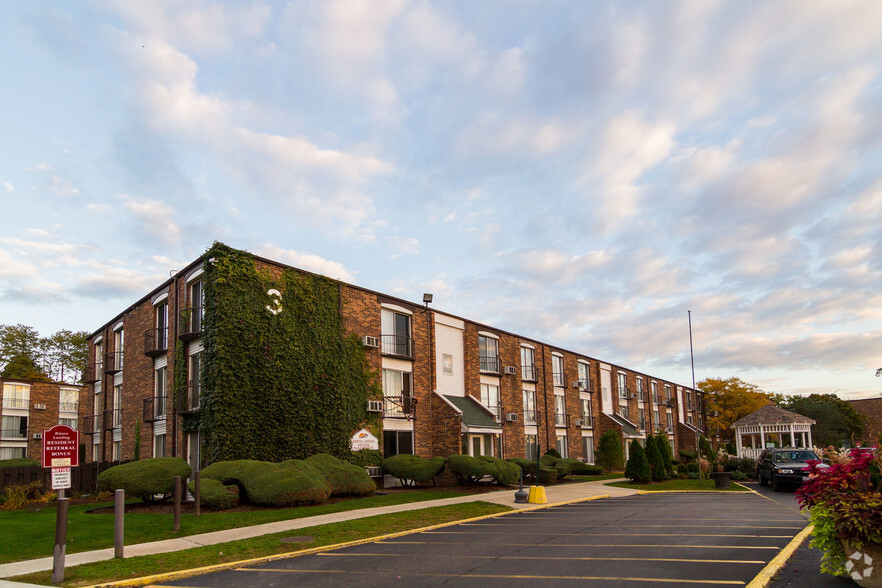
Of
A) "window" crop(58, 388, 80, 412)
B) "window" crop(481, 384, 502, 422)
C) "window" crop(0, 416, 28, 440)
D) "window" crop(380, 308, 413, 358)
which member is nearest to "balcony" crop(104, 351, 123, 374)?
"window" crop(380, 308, 413, 358)

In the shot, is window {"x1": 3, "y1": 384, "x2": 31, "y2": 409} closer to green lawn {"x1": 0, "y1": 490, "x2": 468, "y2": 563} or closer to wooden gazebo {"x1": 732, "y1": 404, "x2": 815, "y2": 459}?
green lawn {"x1": 0, "y1": 490, "x2": 468, "y2": 563}

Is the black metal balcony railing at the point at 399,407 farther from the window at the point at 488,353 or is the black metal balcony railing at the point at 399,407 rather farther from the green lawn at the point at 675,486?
the green lawn at the point at 675,486

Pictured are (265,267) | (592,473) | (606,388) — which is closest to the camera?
(265,267)

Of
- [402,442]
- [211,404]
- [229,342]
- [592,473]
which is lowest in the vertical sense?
[592,473]

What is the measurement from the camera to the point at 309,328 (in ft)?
84.4

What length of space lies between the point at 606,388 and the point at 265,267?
3203 cm

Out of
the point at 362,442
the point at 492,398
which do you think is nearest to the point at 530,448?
the point at 492,398

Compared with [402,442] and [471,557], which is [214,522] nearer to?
[471,557]

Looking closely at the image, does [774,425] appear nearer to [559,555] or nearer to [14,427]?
[559,555]

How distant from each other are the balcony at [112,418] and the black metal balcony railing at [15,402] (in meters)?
18.0

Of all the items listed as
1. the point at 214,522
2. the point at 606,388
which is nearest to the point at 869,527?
the point at 214,522

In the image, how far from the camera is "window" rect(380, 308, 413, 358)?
1158 inches

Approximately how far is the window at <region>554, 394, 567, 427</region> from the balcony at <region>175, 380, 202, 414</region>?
23724mm

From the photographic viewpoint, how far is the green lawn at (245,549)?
10195 millimetres
